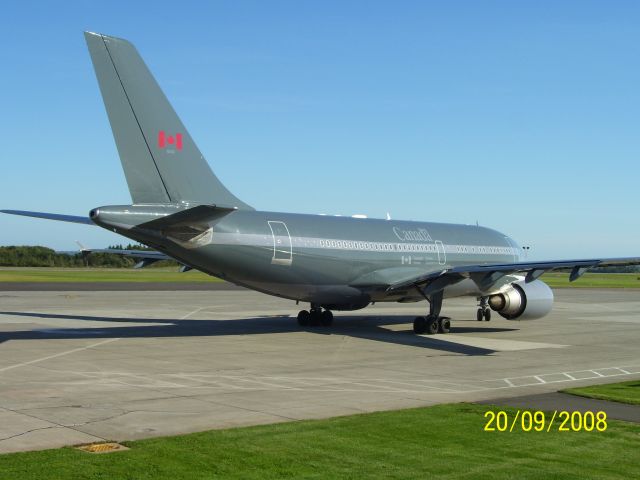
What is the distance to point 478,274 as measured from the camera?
26.1 metres

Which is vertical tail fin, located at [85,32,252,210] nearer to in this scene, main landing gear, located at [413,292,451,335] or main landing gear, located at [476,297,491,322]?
main landing gear, located at [413,292,451,335]

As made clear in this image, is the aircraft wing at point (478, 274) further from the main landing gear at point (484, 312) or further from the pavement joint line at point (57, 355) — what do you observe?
the pavement joint line at point (57, 355)

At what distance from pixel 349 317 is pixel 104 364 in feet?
56.9

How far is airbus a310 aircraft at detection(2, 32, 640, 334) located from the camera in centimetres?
2005

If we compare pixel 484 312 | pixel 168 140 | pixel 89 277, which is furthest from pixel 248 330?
pixel 89 277

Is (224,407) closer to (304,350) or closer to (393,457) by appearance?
(393,457)

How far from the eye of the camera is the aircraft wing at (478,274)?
23781 mm

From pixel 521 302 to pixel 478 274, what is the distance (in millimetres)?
2524

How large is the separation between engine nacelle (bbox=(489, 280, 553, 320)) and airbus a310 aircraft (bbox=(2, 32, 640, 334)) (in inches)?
1.5

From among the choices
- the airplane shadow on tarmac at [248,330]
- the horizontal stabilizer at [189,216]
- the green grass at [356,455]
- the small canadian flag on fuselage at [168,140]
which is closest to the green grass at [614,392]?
the green grass at [356,455]

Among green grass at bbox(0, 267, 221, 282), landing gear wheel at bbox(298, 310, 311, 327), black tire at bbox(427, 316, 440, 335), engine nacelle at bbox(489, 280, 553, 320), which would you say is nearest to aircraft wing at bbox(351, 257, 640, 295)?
engine nacelle at bbox(489, 280, 553, 320)

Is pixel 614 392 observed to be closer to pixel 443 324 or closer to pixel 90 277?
pixel 443 324

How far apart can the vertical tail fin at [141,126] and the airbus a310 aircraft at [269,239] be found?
3 centimetres

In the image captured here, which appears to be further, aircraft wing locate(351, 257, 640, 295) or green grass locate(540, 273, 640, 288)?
green grass locate(540, 273, 640, 288)
